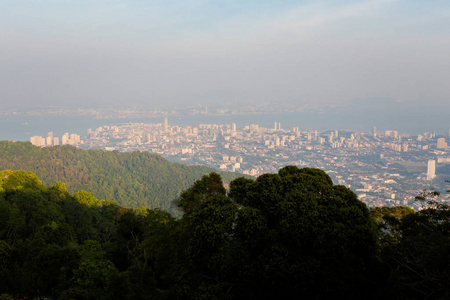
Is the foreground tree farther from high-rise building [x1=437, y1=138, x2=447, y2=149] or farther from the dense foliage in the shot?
high-rise building [x1=437, y1=138, x2=447, y2=149]

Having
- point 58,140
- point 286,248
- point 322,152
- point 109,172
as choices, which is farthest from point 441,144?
point 58,140

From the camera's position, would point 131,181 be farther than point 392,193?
Yes

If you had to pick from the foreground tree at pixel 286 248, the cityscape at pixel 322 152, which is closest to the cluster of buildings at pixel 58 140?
the cityscape at pixel 322 152

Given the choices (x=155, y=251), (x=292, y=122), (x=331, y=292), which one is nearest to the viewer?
(x=331, y=292)

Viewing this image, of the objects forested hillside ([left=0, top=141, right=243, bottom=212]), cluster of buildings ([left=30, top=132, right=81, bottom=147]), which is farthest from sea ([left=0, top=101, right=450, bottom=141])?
forested hillside ([left=0, top=141, right=243, bottom=212])

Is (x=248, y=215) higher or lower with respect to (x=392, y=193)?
higher

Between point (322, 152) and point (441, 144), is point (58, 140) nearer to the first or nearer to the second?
point (322, 152)

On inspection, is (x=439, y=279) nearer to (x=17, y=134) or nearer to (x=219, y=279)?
(x=219, y=279)

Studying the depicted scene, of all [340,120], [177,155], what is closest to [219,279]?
[177,155]
